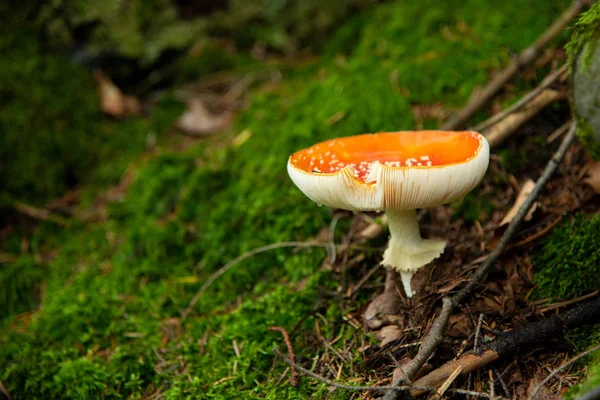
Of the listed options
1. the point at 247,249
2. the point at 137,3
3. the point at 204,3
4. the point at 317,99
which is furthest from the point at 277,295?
the point at 204,3

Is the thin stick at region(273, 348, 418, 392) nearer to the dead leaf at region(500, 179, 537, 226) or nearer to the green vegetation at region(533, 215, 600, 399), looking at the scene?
the green vegetation at region(533, 215, 600, 399)

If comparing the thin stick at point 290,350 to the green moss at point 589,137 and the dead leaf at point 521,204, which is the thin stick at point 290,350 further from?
the green moss at point 589,137

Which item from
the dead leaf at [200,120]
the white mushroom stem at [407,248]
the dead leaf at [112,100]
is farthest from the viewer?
the dead leaf at [112,100]

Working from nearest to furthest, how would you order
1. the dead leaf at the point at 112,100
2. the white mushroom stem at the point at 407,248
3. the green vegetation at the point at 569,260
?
the green vegetation at the point at 569,260 < the white mushroom stem at the point at 407,248 < the dead leaf at the point at 112,100

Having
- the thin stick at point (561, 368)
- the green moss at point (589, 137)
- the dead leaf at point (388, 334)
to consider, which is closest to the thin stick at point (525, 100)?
the green moss at point (589, 137)

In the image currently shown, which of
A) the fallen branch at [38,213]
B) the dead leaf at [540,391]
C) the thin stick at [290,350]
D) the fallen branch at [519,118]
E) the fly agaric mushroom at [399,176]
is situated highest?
the fly agaric mushroom at [399,176]

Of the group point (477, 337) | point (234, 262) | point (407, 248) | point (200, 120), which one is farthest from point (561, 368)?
point (200, 120)

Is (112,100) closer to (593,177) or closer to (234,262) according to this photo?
(234,262)

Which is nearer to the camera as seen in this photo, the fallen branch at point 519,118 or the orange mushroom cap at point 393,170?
the orange mushroom cap at point 393,170

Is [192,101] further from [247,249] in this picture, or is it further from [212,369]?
[212,369]
